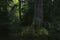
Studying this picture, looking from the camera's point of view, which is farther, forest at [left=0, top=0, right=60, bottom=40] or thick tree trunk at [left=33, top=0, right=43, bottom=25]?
thick tree trunk at [left=33, top=0, right=43, bottom=25]

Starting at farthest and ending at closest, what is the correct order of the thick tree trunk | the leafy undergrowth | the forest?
1. the thick tree trunk
2. the forest
3. the leafy undergrowth

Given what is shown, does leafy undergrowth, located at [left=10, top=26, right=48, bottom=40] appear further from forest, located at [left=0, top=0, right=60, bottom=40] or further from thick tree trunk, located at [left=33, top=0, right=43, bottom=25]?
thick tree trunk, located at [left=33, top=0, right=43, bottom=25]

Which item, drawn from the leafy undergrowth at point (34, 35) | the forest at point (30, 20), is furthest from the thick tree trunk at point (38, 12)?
the leafy undergrowth at point (34, 35)

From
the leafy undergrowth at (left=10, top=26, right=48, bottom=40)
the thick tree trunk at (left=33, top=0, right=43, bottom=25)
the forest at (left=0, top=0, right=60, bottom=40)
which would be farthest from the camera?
the thick tree trunk at (left=33, top=0, right=43, bottom=25)

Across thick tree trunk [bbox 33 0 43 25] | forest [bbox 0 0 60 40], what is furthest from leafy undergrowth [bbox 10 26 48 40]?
thick tree trunk [bbox 33 0 43 25]

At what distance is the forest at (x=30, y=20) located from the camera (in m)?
7.43

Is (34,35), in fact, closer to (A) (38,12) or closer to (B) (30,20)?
(A) (38,12)

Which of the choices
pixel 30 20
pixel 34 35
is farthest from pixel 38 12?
pixel 30 20

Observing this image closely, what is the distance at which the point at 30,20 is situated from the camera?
10.2 m

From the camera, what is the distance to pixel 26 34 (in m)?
7.43

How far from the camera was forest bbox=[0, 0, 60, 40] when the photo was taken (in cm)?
743

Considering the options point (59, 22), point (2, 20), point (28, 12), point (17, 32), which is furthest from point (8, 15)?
point (59, 22)

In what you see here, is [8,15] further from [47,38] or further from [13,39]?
[47,38]

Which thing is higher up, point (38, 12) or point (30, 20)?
point (38, 12)
